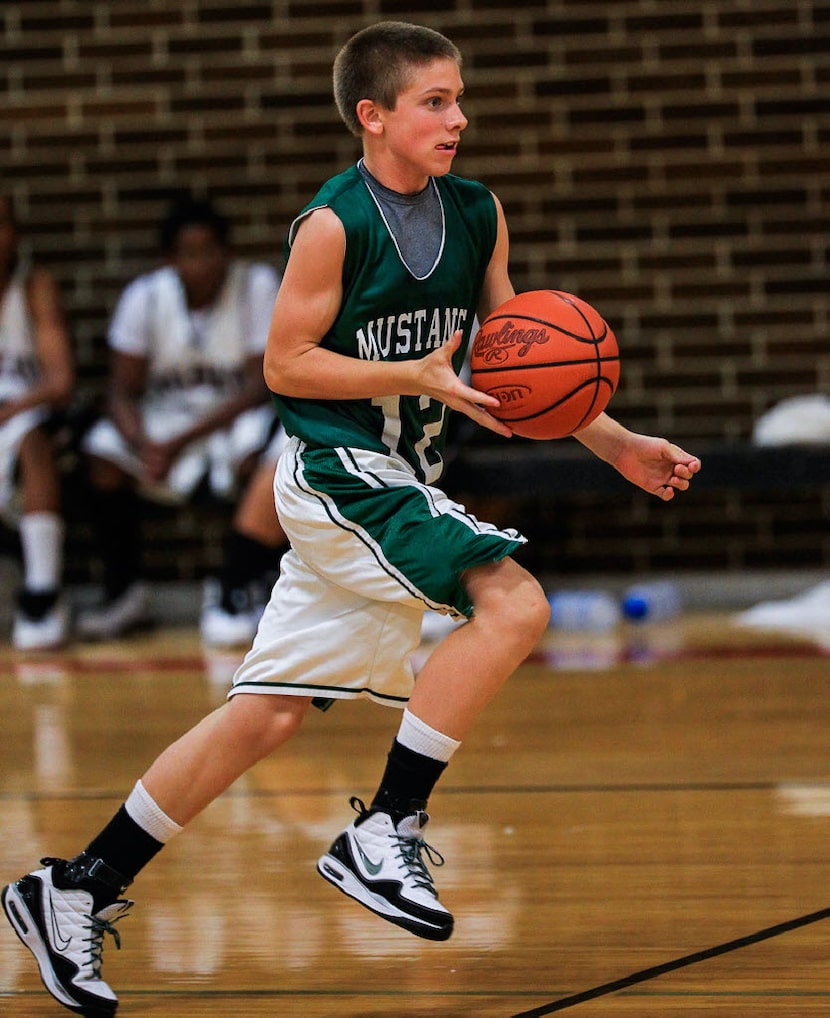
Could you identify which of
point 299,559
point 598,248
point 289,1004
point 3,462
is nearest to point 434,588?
point 299,559

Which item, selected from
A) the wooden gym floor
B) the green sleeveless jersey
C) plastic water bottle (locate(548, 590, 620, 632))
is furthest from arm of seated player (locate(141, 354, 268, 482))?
the green sleeveless jersey

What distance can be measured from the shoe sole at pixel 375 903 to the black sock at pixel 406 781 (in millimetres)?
100

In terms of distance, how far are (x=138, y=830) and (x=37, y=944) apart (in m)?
0.20

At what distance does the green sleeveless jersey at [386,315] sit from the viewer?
2.33m

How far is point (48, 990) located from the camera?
2.21m

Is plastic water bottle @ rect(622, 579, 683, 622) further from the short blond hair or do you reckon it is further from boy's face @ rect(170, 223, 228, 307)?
the short blond hair

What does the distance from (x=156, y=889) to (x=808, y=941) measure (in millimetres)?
1105

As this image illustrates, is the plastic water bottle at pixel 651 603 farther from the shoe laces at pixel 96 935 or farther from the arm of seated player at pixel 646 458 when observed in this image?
the shoe laces at pixel 96 935

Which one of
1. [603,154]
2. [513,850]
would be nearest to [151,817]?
[513,850]

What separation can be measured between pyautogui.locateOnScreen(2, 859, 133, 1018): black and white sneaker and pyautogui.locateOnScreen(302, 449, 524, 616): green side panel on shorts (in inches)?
24.5

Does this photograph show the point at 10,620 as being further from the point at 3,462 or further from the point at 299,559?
the point at 299,559

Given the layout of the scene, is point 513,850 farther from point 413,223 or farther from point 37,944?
point 413,223

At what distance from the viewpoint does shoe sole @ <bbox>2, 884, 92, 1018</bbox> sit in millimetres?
2174

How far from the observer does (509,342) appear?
7.57 ft
